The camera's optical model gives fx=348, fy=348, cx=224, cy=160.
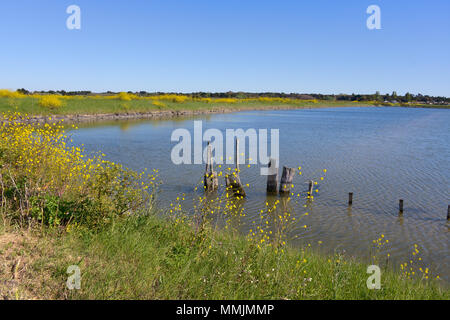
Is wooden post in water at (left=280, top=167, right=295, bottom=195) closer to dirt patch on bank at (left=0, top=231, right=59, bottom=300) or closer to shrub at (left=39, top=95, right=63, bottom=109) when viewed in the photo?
dirt patch on bank at (left=0, top=231, right=59, bottom=300)

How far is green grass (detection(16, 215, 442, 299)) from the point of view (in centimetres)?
465

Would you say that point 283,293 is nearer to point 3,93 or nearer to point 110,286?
point 110,286

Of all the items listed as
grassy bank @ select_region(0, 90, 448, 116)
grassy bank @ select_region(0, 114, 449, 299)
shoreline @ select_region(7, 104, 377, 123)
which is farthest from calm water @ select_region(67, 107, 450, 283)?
shoreline @ select_region(7, 104, 377, 123)

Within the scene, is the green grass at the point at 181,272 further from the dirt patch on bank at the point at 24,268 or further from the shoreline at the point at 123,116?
the shoreline at the point at 123,116

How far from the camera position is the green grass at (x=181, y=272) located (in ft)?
15.3

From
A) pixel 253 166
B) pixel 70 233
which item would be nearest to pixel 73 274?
pixel 70 233

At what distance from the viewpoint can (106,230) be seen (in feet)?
20.6

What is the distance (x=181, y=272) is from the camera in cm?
515
